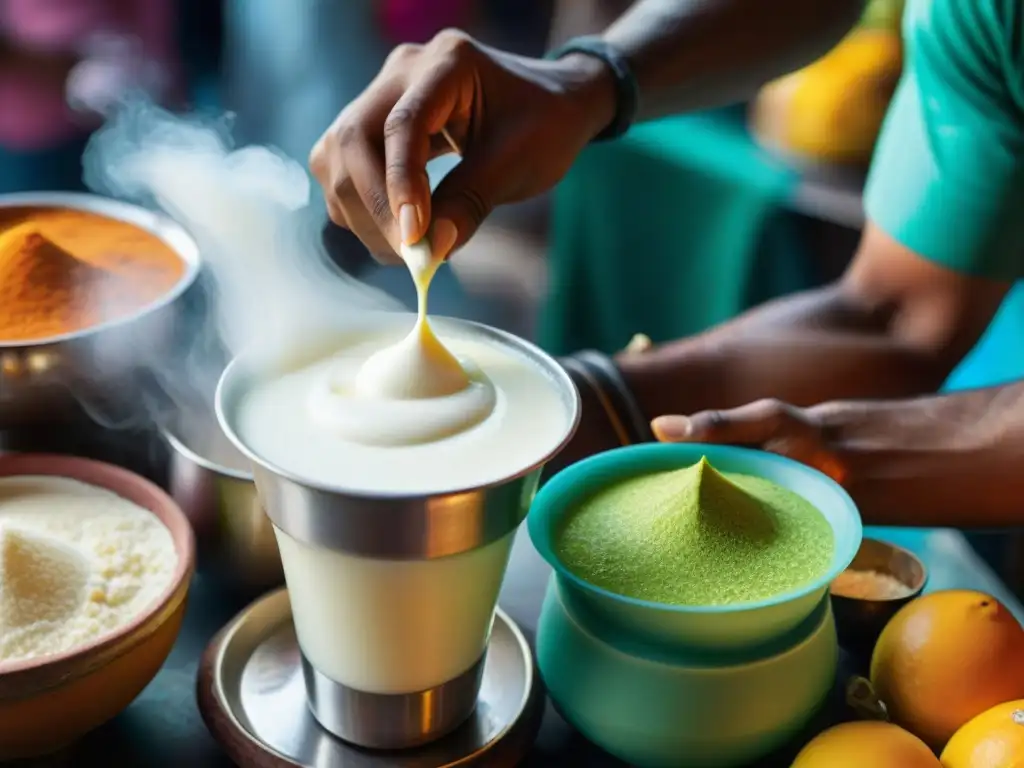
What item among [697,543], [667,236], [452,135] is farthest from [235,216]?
[667,236]

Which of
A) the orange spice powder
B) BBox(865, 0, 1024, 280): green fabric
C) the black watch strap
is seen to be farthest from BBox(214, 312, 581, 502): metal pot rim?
BBox(865, 0, 1024, 280): green fabric

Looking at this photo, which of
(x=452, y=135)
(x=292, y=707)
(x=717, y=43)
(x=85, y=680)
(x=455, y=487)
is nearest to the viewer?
(x=455, y=487)

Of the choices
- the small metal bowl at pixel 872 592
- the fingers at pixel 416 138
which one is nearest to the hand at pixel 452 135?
the fingers at pixel 416 138

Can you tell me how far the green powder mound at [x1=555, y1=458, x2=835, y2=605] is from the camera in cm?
78

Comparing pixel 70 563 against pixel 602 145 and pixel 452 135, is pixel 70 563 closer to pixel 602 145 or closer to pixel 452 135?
pixel 452 135

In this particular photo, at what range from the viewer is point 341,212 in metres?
1.08

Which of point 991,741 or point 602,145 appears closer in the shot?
point 991,741

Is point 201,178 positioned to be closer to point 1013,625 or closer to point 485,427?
point 485,427

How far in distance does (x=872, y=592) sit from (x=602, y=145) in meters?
1.95

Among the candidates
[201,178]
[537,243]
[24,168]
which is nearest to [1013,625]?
[201,178]

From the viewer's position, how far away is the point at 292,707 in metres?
0.89

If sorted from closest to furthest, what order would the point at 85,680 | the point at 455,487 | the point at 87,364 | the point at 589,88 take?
1. the point at 455,487
2. the point at 85,680
3. the point at 87,364
4. the point at 589,88

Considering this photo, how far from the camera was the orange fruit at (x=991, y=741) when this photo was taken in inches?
28.9

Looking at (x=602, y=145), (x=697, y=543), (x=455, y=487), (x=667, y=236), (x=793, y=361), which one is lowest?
(x=667, y=236)
